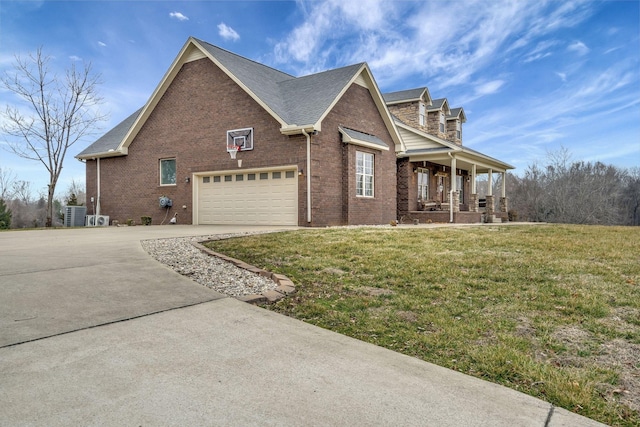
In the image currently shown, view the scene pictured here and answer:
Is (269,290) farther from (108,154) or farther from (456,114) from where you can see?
(456,114)

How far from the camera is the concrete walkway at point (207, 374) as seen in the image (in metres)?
1.98

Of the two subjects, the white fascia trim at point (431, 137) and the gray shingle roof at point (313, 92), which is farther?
the white fascia trim at point (431, 137)

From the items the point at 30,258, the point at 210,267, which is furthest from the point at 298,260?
the point at 30,258

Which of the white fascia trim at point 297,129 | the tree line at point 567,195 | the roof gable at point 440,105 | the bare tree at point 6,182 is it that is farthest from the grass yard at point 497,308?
the bare tree at point 6,182

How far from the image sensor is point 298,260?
6445 mm

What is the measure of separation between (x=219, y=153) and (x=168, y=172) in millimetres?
3300

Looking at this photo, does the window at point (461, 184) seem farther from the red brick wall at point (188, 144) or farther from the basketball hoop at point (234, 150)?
the basketball hoop at point (234, 150)

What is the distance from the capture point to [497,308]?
4.02 metres

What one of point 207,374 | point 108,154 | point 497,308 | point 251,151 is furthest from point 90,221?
point 497,308

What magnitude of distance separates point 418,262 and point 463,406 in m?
4.11

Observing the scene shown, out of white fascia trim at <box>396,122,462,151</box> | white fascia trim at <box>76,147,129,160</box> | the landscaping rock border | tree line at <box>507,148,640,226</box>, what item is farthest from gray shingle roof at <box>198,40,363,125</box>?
tree line at <box>507,148,640,226</box>

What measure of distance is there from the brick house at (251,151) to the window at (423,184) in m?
1.97

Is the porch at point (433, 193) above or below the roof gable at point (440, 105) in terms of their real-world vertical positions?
below

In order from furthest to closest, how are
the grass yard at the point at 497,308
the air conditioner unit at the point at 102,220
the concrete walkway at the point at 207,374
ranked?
the air conditioner unit at the point at 102,220
the grass yard at the point at 497,308
the concrete walkway at the point at 207,374
